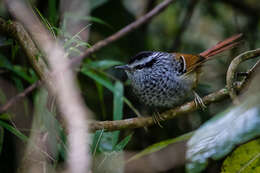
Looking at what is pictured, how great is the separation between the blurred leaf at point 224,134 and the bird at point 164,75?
139cm

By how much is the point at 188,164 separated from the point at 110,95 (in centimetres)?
255

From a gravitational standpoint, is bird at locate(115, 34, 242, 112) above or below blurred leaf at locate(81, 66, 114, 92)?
below

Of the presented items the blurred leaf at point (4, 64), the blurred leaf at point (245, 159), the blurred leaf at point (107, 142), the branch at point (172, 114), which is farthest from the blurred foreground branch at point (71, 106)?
the blurred leaf at point (4, 64)

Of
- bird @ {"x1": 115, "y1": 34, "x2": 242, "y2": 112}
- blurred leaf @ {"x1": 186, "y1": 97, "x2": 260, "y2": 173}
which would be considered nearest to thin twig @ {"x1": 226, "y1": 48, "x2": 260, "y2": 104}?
blurred leaf @ {"x1": 186, "y1": 97, "x2": 260, "y2": 173}

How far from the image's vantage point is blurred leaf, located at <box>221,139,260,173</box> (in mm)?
1682

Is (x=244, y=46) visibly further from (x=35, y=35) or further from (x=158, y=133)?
(x=35, y=35)

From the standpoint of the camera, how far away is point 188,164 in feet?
5.06

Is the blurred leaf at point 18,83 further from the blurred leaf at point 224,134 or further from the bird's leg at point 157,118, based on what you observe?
the blurred leaf at point 224,134

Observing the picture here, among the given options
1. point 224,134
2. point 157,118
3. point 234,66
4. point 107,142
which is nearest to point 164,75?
point 157,118

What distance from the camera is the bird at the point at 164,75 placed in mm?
3093

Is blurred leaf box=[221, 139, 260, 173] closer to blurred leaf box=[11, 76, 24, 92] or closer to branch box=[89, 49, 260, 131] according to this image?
branch box=[89, 49, 260, 131]

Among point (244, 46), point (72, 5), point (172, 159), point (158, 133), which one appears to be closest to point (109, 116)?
point (158, 133)

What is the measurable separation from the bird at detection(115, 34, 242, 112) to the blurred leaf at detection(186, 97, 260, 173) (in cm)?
139

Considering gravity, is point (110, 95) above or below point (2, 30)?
below
